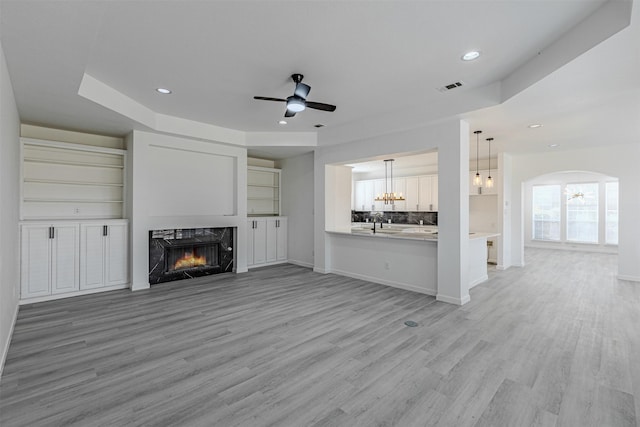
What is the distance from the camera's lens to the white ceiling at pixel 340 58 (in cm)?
233

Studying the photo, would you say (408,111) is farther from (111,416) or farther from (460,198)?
(111,416)

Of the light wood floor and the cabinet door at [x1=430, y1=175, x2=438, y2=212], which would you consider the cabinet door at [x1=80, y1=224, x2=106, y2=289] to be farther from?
the cabinet door at [x1=430, y1=175, x2=438, y2=212]

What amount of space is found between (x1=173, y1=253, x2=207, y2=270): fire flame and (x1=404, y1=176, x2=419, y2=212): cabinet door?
6.09 m

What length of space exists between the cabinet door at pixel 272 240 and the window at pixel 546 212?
976cm

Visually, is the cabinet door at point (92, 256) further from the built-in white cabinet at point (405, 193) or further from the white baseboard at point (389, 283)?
the built-in white cabinet at point (405, 193)

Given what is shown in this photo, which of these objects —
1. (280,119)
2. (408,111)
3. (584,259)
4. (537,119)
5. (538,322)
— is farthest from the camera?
(584,259)

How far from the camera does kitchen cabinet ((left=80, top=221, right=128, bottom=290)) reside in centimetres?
487

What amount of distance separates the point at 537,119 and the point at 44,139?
25.2 ft

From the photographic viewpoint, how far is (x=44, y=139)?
4.95 m

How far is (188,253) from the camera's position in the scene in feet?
19.6

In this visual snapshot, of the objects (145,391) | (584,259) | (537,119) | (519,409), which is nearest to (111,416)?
(145,391)

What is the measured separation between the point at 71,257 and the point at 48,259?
27 cm

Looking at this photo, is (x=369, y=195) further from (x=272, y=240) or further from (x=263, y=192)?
(x=272, y=240)

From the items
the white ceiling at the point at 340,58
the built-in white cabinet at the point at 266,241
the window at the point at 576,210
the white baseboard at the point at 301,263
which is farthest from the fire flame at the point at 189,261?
the window at the point at 576,210
